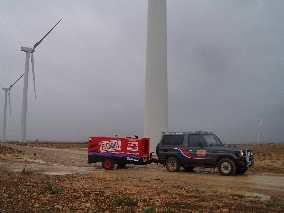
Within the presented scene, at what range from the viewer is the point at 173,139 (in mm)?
18031

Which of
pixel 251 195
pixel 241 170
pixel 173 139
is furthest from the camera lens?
pixel 173 139

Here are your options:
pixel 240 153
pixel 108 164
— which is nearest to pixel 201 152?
pixel 240 153

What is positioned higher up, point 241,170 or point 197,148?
point 197,148

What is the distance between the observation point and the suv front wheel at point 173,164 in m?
17.7

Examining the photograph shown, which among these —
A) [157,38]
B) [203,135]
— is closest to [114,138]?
[203,135]

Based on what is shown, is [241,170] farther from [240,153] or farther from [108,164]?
[108,164]

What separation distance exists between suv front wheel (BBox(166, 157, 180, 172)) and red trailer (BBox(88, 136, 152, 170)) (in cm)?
128

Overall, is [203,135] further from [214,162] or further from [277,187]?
[277,187]

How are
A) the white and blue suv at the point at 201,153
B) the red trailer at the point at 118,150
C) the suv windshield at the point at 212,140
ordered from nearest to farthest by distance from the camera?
the white and blue suv at the point at 201,153 < the suv windshield at the point at 212,140 < the red trailer at the point at 118,150

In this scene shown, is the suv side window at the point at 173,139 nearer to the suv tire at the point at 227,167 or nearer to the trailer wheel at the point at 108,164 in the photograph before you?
the suv tire at the point at 227,167

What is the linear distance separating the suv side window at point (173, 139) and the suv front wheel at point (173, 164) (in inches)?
34.2

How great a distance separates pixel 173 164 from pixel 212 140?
2500 millimetres

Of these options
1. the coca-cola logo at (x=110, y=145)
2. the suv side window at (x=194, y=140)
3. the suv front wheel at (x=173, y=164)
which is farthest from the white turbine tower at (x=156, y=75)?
the suv side window at (x=194, y=140)

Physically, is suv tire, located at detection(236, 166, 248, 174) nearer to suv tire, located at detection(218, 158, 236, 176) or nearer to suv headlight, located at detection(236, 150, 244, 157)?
suv tire, located at detection(218, 158, 236, 176)
